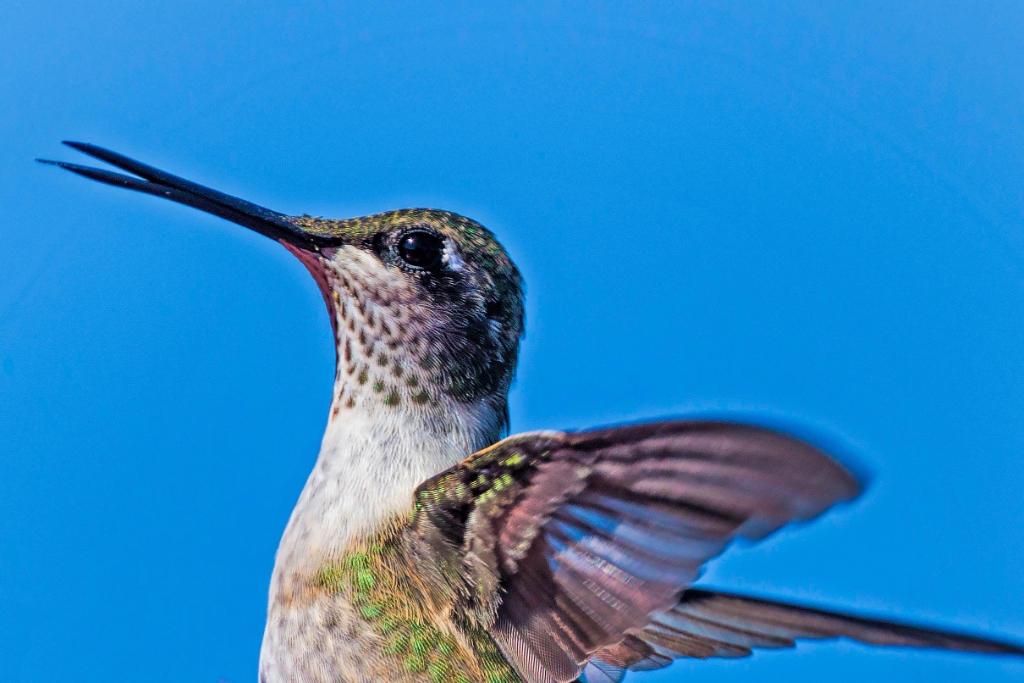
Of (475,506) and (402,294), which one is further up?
(402,294)

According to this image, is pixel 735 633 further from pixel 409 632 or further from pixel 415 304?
pixel 415 304

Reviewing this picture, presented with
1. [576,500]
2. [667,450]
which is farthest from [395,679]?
[667,450]

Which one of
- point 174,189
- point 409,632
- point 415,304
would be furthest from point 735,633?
point 174,189

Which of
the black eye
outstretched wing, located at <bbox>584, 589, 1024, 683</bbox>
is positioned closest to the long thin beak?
the black eye

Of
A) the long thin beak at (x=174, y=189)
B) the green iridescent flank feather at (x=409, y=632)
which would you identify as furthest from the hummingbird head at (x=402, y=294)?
the green iridescent flank feather at (x=409, y=632)

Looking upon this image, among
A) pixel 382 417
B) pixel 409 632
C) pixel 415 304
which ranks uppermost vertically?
pixel 415 304

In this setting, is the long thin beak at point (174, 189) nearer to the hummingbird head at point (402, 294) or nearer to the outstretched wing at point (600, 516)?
the hummingbird head at point (402, 294)

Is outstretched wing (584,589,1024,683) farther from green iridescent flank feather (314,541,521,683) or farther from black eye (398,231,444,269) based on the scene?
black eye (398,231,444,269)
